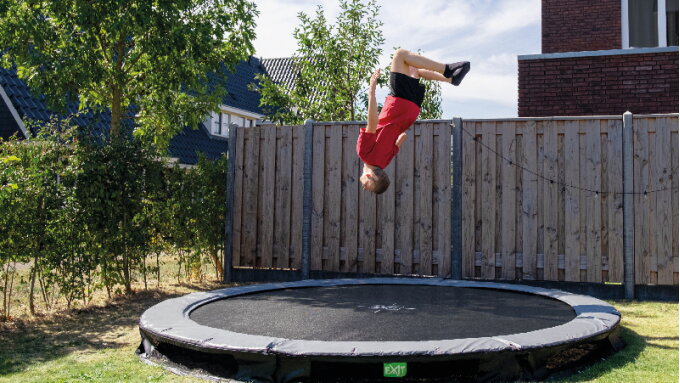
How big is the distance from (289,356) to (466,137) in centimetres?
375

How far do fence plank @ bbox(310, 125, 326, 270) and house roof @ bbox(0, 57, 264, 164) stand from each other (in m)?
1.48

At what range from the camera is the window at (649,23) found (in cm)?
727

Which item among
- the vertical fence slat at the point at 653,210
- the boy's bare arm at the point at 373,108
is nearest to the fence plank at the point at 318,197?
the boy's bare arm at the point at 373,108

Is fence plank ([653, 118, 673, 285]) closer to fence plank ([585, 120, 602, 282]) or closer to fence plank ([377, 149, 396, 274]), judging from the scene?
fence plank ([585, 120, 602, 282])

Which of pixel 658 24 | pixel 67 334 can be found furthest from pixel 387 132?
pixel 658 24

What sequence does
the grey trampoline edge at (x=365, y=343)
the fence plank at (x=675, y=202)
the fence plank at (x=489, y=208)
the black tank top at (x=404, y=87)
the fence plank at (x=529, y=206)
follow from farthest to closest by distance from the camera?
the fence plank at (x=489, y=208)
the fence plank at (x=529, y=206)
the fence plank at (x=675, y=202)
the black tank top at (x=404, y=87)
the grey trampoline edge at (x=365, y=343)

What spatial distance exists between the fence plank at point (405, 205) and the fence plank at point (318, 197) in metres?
0.83

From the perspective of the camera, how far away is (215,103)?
7.93 m

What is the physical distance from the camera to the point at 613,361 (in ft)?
11.3

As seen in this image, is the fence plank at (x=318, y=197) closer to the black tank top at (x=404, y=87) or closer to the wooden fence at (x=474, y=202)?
the wooden fence at (x=474, y=202)

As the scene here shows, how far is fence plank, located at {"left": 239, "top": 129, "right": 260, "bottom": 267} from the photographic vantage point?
6.84 metres

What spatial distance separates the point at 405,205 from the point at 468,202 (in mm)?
641

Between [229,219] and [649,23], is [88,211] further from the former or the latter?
[649,23]

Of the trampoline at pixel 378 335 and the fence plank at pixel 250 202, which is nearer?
the trampoline at pixel 378 335
